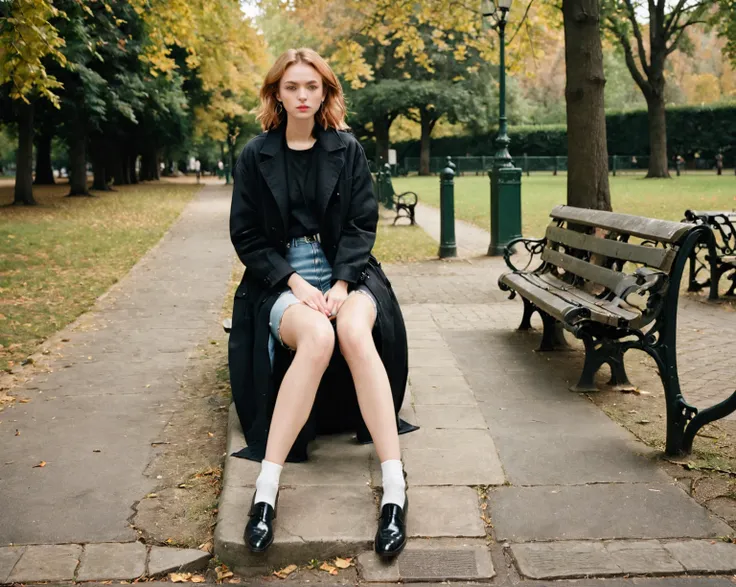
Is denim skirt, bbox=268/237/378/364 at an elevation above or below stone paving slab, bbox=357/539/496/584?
above

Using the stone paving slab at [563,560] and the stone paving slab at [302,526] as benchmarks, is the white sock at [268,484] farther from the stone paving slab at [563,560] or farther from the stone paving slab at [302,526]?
the stone paving slab at [563,560]

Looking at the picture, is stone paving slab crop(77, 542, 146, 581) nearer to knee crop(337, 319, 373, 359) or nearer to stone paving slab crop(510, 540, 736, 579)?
knee crop(337, 319, 373, 359)

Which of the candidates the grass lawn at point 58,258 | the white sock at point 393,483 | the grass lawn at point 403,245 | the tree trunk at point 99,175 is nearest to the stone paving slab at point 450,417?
the white sock at point 393,483

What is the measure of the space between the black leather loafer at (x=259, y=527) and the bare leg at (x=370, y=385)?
1.69 feet

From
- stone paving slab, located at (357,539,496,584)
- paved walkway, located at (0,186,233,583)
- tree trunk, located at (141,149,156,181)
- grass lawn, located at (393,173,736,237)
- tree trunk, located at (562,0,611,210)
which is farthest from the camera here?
tree trunk, located at (141,149,156,181)

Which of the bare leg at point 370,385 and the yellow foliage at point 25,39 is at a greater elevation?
the yellow foliage at point 25,39

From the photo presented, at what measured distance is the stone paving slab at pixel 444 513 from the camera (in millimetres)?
3145

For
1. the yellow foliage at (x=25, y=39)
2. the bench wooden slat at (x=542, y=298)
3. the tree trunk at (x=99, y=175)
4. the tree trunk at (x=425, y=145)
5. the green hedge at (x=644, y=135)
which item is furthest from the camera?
the tree trunk at (x=425, y=145)

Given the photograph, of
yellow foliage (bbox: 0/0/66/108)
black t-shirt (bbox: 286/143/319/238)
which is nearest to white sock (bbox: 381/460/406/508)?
black t-shirt (bbox: 286/143/319/238)

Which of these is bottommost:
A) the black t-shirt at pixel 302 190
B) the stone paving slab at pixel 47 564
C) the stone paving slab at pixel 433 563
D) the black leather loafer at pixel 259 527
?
the stone paving slab at pixel 433 563

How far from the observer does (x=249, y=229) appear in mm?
3941

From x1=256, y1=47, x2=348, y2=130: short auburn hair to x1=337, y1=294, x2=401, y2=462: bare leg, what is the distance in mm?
1047

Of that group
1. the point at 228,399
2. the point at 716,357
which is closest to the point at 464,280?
the point at 716,357

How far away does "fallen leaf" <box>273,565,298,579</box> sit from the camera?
116 inches
